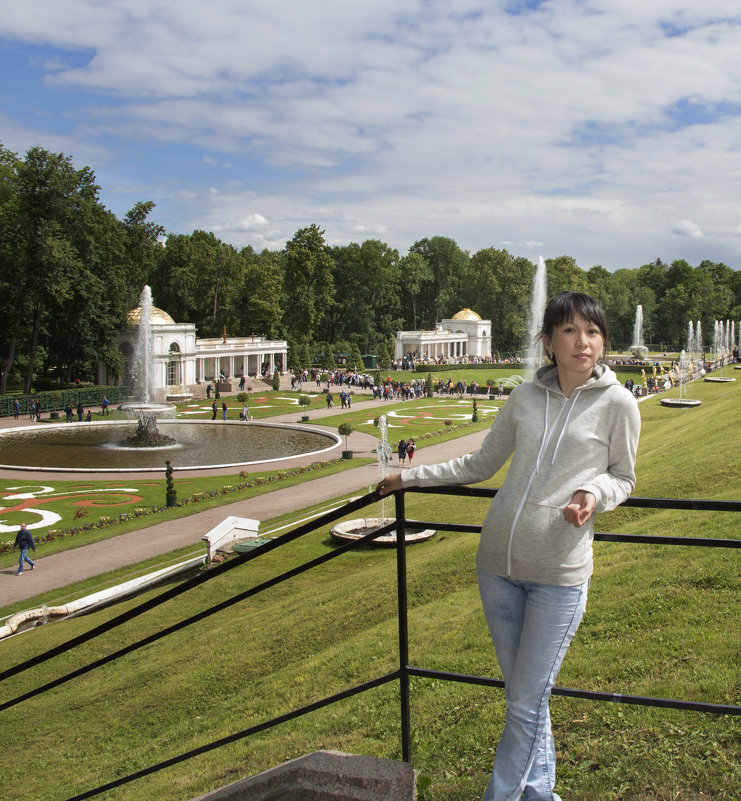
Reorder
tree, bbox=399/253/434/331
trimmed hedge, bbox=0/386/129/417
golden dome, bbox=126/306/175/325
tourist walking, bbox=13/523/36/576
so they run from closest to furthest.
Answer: tourist walking, bbox=13/523/36/576, trimmed hedge, bbox=0/386/129/417, golden dome, bbox=126/306/175/325, tree, bbox=399/253/434/331

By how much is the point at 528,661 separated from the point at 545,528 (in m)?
0.55

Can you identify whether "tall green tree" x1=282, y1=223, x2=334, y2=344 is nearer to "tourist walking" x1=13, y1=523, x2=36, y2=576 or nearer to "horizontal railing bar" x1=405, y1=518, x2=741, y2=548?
"tourist walking" x1=13, y1=523, x2=36, y2=576

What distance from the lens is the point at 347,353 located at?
90000 mm

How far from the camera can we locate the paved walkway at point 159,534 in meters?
17.2

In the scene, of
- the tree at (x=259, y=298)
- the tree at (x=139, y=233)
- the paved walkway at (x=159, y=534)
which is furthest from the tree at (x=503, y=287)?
the paved walkway at (x=159, y=534)

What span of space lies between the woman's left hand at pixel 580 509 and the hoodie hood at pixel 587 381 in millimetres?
474

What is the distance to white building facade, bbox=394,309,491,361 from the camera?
9106 centimetres

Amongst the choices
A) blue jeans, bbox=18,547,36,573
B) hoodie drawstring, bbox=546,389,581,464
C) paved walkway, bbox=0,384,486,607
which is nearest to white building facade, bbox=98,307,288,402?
paved walkway, bbox=0,384,486,607

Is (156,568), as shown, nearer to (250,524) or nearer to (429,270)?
(250,524)

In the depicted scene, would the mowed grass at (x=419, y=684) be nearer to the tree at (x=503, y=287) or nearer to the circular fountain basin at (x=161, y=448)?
the circular fountain basin at (x=161, y=448)

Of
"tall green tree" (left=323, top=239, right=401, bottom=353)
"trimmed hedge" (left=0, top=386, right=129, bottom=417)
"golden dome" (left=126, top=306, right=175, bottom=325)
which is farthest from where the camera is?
"tall green tree" (left=323, top=239, right=401, bottom=353)

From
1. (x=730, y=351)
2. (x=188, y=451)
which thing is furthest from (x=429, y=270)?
(x=188, y=451)

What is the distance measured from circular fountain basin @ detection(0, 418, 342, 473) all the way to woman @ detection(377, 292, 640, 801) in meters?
28.5

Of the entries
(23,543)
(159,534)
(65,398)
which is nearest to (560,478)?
(23,543)
